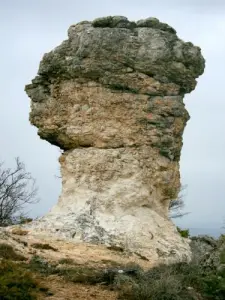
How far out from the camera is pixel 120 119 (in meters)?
16.5

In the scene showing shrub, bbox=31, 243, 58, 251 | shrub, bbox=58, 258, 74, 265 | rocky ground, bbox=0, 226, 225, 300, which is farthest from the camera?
shrub, bbox=31, 243, 58, 251

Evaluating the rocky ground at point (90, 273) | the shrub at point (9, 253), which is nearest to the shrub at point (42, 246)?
the rocky ground at point (90, 273)

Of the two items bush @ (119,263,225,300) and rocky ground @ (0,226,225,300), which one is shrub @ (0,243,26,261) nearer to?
rocky ground @ (0,226,225,300)

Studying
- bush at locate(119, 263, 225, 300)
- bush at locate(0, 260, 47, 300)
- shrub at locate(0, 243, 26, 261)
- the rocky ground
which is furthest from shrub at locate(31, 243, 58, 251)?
bush at locate(0, 260, 47, 300)

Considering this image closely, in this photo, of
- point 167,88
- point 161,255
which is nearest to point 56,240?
point 161,255

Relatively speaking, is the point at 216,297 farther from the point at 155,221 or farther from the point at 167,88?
the point at 167,88

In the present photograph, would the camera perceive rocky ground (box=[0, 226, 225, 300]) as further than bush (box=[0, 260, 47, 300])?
Yes

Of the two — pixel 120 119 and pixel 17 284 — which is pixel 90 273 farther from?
pixel 120 119

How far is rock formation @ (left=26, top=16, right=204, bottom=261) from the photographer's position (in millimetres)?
16109

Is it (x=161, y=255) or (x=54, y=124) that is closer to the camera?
(x=161, y=255)

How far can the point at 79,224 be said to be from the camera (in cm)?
1542

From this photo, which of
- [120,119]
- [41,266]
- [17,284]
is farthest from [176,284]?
[120,119]

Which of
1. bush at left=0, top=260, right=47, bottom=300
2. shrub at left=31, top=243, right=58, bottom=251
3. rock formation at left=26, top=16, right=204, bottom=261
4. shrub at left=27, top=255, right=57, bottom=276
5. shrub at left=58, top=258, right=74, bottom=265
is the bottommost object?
bush at left=0, top=260, right=47, bottom=300

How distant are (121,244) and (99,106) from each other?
3.44 metres
